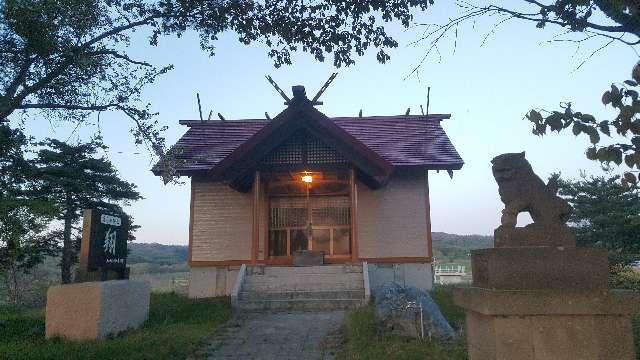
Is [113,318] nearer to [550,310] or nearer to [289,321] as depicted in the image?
[289,321]

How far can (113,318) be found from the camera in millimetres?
7859

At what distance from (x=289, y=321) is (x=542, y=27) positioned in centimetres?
724

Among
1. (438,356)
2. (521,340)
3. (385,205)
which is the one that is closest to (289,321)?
(438,356)

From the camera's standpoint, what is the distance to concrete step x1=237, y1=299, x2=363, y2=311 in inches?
405

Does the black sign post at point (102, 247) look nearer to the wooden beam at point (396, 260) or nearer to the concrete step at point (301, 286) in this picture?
the concrete step at point (301, 286)

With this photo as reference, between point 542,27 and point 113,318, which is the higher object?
point 542,27

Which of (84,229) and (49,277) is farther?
(49,277)

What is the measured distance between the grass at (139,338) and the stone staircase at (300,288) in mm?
922

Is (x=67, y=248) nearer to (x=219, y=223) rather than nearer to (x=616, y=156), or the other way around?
(x=219, y=223)

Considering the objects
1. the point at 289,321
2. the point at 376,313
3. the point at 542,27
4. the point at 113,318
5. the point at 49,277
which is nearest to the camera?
the point at 542,27

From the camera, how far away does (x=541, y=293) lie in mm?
3338

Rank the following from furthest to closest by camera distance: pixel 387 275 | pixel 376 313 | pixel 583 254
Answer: pixel 387 275 → pixel 376 313 → pixel 583 254

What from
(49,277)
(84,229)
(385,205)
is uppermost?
(385,205)

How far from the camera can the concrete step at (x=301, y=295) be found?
35.3 feet
